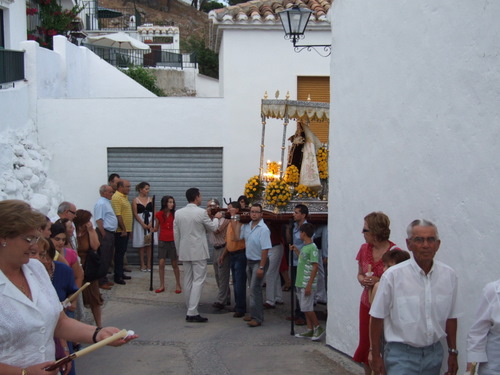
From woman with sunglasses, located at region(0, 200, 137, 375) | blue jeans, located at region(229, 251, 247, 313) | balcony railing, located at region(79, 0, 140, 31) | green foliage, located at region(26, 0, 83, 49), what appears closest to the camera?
woman with sunglasses, located at region(0, 200, 137, 375)

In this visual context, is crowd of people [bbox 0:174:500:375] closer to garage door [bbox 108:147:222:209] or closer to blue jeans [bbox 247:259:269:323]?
blue jeans [bbox 247:259:269:323]

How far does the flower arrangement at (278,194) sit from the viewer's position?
10.9m

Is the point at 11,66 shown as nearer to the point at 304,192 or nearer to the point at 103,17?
the point at 304,192

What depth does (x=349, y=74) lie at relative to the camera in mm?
7898

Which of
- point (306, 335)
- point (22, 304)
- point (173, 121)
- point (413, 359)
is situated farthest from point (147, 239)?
point (22, 304)

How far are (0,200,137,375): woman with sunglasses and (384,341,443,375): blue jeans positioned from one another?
200 centimetres

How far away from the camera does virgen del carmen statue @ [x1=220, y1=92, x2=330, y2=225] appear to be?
11.0 m

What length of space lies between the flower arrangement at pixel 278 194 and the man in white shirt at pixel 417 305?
5.89 m

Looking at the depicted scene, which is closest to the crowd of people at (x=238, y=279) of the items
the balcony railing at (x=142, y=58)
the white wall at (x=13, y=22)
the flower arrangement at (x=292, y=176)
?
the flower arrangement at (x=292, y=176)

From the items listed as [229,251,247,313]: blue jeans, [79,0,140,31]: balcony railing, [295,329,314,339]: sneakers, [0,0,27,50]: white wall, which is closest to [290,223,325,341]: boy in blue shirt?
[295,329,314,339]: sneakers

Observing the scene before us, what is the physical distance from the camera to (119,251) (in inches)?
505

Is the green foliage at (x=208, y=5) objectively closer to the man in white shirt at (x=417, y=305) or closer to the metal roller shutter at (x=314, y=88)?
the metal roller shutter at (x=314, y=88)

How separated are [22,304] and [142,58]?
24.6 m

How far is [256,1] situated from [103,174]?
4.60 meters
